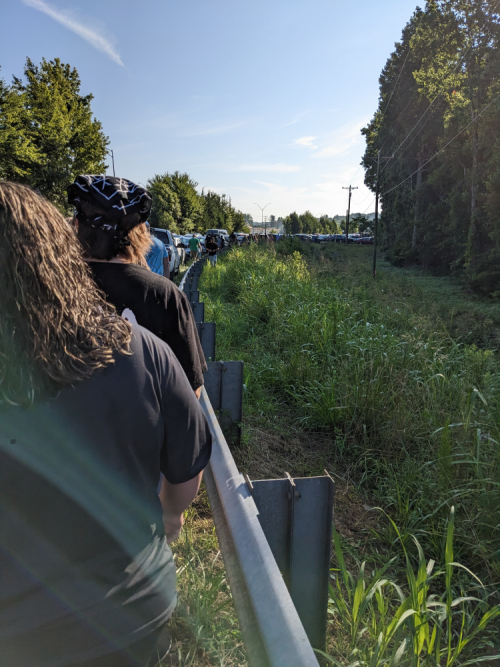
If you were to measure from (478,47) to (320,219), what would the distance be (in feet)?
440

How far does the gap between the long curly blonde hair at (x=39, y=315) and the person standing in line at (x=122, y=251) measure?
3.25 feet

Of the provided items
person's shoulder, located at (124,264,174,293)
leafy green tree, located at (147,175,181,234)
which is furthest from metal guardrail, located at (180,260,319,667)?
leafy green tree, located at (147,175,181,234)

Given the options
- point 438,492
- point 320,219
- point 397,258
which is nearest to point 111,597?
point 438,492

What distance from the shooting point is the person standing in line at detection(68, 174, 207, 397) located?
2248mm

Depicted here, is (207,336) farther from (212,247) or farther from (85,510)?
(212,247)

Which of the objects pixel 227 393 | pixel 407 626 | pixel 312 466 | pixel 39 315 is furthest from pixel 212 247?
pixel 39 315

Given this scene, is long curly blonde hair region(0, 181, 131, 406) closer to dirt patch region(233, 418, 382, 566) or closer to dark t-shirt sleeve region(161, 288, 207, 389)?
dark t-shirt sleeve region(161, 288, 207, 389)

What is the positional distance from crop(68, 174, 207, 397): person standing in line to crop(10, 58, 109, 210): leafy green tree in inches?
1298

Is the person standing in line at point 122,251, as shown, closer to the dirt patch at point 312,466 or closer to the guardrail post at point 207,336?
the dirt patch at point 312,466

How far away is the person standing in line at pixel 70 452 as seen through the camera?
1.09 m

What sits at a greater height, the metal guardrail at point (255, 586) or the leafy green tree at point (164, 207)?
the leafy green tree at point (164, 207)

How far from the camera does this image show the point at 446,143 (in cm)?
3047

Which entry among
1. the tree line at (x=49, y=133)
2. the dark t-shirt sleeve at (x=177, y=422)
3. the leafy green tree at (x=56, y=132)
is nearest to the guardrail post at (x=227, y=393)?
the dark t-shirt sleeve at (x=177, y=422)

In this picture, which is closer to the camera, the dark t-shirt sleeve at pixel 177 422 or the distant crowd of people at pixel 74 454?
the distant crowd of people at pixel 74 454
